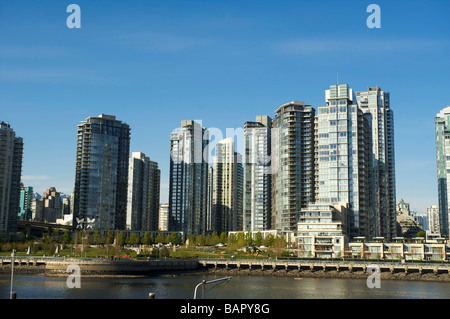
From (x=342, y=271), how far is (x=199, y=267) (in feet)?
145

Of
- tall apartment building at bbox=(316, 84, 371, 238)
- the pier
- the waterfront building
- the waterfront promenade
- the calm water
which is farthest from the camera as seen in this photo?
tall apartment building at bbox=(316, 84, 371, 238)

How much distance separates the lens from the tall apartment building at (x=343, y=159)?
177m

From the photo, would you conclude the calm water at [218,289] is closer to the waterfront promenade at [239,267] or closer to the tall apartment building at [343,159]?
the waterfront promenade at [239,267]

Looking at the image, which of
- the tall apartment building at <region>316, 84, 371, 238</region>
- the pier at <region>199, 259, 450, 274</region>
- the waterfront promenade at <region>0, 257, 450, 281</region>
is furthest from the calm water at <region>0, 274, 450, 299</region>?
the tall apartment building at <region>316, 84, 371, 238</region>

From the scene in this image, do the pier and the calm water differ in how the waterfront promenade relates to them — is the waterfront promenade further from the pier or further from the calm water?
the calm water

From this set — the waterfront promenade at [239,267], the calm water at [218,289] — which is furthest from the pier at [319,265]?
the calm water at [218,289]

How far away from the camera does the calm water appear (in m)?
89.2

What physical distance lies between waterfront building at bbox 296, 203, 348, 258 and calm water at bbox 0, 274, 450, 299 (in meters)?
36.3

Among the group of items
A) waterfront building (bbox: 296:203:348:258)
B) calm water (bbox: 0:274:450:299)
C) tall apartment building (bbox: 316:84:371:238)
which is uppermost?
tall apartment building (bbox: 316:84:371:238)

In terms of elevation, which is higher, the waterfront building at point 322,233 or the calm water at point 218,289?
the waterfront building at point 322,233

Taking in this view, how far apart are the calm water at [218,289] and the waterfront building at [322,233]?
36258 millimetres

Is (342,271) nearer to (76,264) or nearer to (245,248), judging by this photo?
(245,248)

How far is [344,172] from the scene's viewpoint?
17788cm
